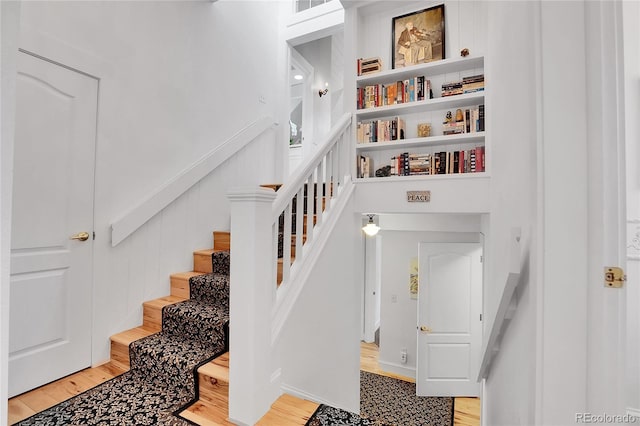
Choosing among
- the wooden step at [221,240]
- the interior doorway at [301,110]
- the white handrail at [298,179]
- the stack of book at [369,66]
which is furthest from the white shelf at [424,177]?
the interior doorway at [301,110]

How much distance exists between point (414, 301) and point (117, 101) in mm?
4356

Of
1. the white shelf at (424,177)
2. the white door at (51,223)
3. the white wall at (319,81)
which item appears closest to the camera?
the white door at (51,223)

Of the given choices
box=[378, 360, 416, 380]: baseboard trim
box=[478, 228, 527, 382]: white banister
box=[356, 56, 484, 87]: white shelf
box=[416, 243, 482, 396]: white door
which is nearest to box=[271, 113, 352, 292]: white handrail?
box=[356, 56, 484, 87]: white shelf

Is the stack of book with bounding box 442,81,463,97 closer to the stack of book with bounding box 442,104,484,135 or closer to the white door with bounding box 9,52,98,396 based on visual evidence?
the stack of book with bounding box 442,104,484,135

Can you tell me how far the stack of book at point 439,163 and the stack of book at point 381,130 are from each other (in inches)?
7.5

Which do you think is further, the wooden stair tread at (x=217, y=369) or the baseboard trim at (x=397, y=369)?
the baseboard trim at (x=397, y=369)

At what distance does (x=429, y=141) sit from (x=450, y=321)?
2.74m

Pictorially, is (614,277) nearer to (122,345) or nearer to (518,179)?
(518,179)

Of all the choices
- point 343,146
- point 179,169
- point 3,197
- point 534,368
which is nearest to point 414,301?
point 343,146

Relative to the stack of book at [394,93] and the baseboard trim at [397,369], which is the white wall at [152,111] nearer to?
the stack of book at [394,93]

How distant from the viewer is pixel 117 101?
7.41 feet

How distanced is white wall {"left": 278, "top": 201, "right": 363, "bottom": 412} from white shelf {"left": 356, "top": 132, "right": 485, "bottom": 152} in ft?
1.90

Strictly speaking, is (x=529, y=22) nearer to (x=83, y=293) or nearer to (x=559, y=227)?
(x=559, y=227)

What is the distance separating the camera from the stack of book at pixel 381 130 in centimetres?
275
